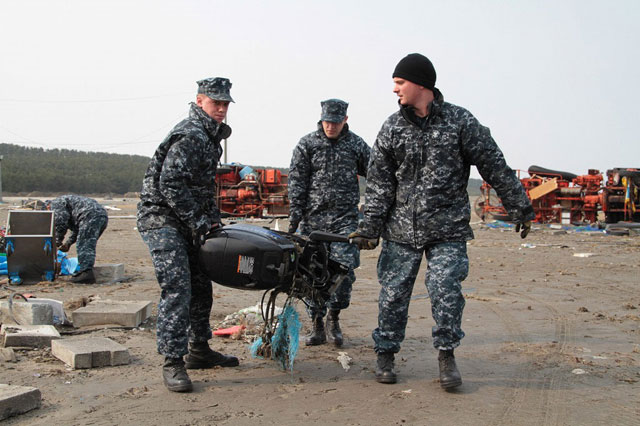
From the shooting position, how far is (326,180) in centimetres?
624

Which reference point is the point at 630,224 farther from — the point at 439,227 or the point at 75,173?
the point at 75,173

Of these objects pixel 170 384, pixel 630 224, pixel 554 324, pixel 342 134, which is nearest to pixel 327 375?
pixel 170 384

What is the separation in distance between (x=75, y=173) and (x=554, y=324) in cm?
8933

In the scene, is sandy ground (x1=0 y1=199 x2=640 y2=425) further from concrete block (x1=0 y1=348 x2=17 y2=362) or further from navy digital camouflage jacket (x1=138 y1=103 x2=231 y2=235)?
navy digital camouflage jacket (x1=138 y1=103 x2=231 y2=235)

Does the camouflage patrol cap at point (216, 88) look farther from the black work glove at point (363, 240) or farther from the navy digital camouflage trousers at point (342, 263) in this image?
the navy digital camouflage trousers at point (342, 263)

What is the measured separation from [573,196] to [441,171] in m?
21.6

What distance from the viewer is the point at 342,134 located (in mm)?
6367

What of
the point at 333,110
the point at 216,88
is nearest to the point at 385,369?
the point at 216,88

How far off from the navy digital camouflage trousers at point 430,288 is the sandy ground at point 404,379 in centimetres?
36

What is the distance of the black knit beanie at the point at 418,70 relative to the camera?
14.8ft

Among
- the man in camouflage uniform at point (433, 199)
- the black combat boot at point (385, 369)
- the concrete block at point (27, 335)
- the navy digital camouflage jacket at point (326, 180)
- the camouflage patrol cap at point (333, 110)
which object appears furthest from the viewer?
the navy digital camouflage jacket at point (326, 180)

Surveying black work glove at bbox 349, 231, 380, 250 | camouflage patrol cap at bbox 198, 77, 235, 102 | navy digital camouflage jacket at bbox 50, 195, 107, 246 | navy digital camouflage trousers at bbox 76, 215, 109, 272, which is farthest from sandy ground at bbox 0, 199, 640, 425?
camouflage patrol cap at bbox 198, 77, 235, 102

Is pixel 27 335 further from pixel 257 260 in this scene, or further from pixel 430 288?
pixel 430 288

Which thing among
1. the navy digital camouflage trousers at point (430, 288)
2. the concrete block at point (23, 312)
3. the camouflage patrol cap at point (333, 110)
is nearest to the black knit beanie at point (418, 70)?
the navy digital camouflage trousers at point (430, 288)
